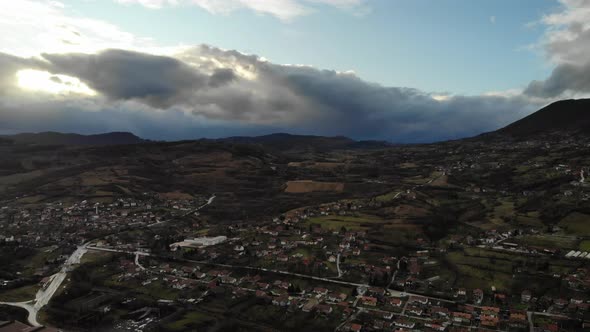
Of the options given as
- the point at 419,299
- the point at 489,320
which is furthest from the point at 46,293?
the point at 489,320

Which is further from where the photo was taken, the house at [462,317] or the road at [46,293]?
the road at [46,293]

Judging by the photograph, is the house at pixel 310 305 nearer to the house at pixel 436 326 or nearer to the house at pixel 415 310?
the house at pixel 415 310

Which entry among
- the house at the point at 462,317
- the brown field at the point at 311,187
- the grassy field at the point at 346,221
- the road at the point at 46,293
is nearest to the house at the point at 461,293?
the house at the point at 462,317

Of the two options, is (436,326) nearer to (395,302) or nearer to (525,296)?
(395,302)

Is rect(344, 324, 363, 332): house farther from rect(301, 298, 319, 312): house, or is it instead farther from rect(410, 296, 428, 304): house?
rect(410, 296, 428, 304): house

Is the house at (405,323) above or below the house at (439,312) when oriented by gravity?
below

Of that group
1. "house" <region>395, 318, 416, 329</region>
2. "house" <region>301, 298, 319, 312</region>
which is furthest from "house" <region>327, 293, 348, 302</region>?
"house" <region>395, 318, 416, 329</region>
